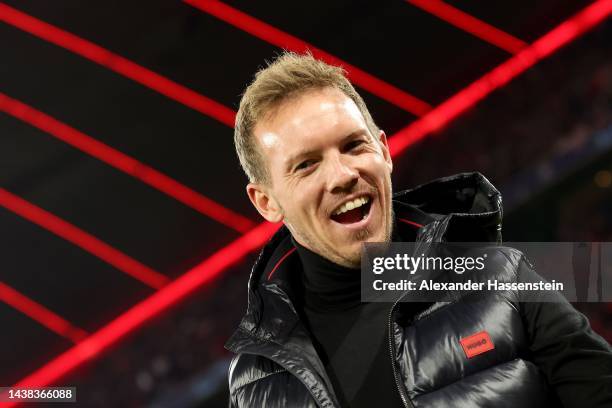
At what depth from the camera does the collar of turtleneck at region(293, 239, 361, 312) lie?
4.45ft

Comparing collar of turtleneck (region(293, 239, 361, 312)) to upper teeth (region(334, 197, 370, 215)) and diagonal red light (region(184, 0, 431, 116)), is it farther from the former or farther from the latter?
diagonal red light (region(184, 0, 431, 116))

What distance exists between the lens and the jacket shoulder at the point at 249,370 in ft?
4.31

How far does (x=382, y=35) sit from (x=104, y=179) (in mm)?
3123

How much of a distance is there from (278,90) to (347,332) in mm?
509

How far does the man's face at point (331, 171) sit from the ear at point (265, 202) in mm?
88

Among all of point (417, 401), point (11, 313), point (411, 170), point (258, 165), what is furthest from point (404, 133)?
point (417, 401)

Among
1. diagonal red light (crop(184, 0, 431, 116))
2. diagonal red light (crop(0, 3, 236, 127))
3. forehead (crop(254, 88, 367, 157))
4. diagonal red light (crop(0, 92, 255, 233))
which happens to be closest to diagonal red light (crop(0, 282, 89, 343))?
diagonal red light (crop(0, 92, 255, 233))

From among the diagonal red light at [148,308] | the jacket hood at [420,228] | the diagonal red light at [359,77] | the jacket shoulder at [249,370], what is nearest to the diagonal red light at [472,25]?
the diagonal red light at [359,77]

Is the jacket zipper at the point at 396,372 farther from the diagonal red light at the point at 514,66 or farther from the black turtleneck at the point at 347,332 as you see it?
the diagonal red light at the point at 514,66

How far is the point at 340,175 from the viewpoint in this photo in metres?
1.25

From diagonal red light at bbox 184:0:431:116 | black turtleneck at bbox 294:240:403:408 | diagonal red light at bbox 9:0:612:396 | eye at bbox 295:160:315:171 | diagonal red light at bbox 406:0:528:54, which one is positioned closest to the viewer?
black turtleneck at bbox 294:240:403:408

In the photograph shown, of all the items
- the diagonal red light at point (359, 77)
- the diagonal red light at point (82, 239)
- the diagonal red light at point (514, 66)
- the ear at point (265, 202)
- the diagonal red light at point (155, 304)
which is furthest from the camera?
the diagonal red light at point (359, 77)

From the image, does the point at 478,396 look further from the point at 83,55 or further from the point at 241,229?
the point at 83,55

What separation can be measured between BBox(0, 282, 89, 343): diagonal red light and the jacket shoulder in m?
4.57
